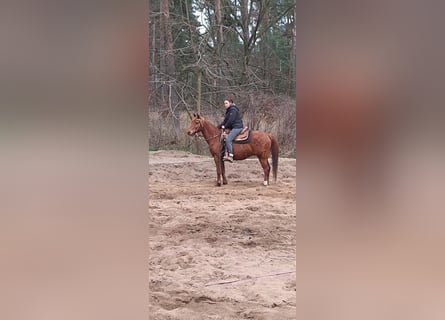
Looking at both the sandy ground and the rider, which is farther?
the rider

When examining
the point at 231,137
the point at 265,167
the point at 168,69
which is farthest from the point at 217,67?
the point at 265,167

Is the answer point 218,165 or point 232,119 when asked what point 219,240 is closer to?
point 218,165

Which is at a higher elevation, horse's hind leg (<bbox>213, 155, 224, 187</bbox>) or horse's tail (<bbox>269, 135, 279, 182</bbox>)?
horse's tail (<bbox>269, 135, 279, 182</bbox>)

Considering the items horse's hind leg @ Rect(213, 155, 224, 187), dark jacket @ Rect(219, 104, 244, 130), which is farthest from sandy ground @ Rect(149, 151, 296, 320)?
dark jacket @ Rect(219, 104, 244, 130)

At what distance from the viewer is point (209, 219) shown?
1.47 m

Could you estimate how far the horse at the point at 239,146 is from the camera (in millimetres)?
1369

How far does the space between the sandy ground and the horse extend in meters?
0.03

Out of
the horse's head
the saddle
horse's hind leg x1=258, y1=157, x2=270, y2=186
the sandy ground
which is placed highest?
the horse's head

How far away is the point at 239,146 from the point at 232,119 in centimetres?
10

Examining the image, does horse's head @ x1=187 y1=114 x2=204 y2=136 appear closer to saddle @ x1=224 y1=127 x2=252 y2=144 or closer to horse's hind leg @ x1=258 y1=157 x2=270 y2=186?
saddle @ x1=224 y1=127 x2=252 y2=144

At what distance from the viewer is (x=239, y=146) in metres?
1.41

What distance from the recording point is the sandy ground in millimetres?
1276

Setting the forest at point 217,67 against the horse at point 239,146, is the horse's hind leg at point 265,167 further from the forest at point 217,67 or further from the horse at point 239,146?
the forest at point 217,67
